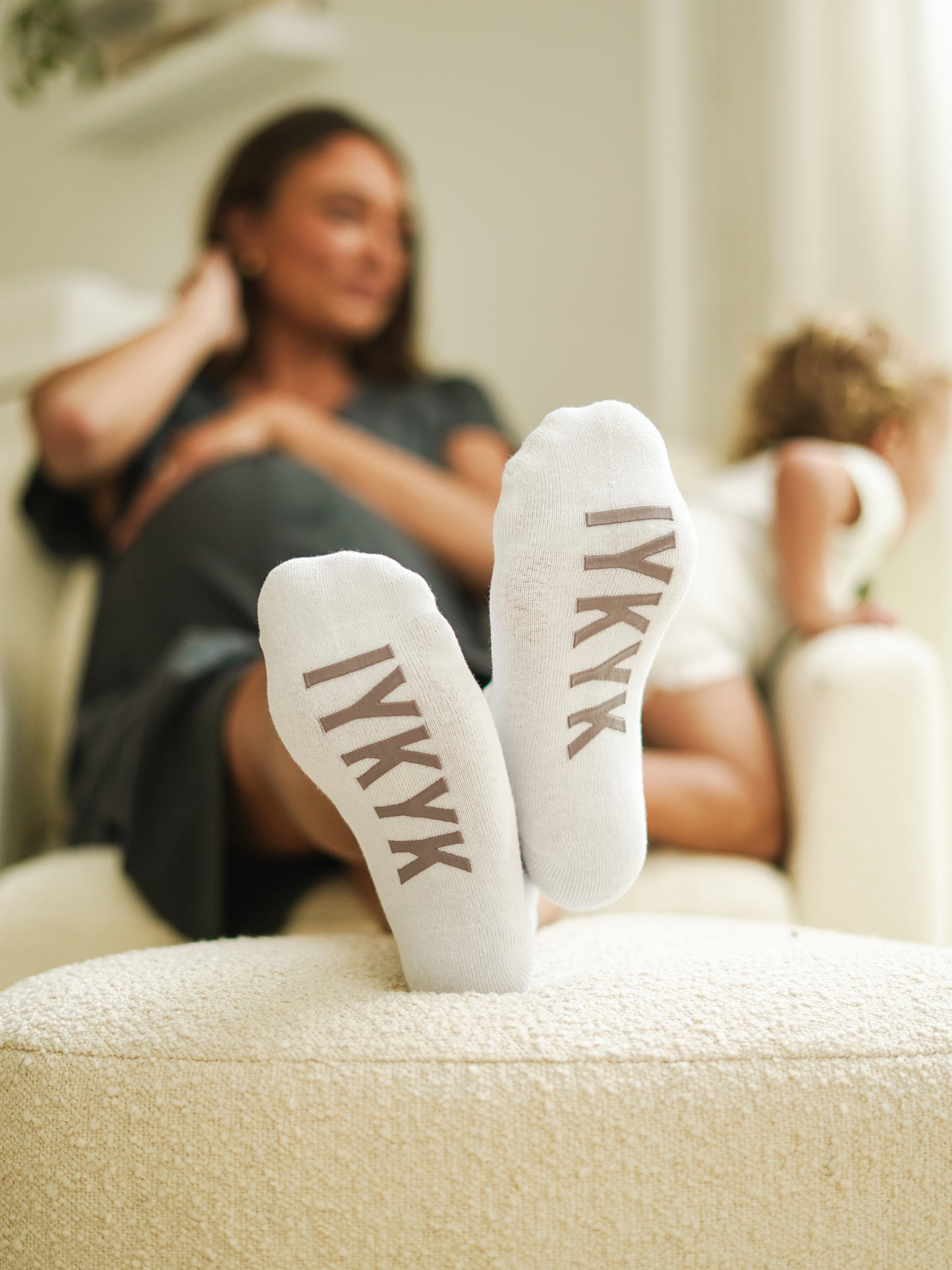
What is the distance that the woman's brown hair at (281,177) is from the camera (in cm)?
147

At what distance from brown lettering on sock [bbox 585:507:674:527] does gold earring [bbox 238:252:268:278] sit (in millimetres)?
1115

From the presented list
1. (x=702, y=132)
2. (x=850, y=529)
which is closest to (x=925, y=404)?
(x=850, y=529)

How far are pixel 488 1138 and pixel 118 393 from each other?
3.15 ft

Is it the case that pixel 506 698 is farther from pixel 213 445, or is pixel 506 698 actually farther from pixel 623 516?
pixel 213 445

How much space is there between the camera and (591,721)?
0.53m

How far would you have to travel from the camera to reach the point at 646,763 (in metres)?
0.87

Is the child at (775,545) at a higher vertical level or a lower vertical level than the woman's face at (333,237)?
lower

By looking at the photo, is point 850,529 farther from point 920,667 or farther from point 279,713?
point 279,713

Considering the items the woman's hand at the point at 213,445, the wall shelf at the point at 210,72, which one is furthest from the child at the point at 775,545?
the wall shelf at the point at 210,72

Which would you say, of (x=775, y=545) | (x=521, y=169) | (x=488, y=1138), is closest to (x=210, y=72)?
(x=521, y=169)

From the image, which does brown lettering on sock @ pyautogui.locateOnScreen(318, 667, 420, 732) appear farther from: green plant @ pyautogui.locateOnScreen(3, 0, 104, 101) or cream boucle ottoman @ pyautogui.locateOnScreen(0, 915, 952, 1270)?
green plant @ pyautogui.locateOnScreen(3, 0, 104, 101)

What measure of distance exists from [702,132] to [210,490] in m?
1.04

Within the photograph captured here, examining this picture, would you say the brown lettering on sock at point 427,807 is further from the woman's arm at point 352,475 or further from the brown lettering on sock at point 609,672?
the woman's arm at point 352,475

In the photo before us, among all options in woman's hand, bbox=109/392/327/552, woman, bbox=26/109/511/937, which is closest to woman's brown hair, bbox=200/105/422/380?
woman, bbox=26/109/511/937
